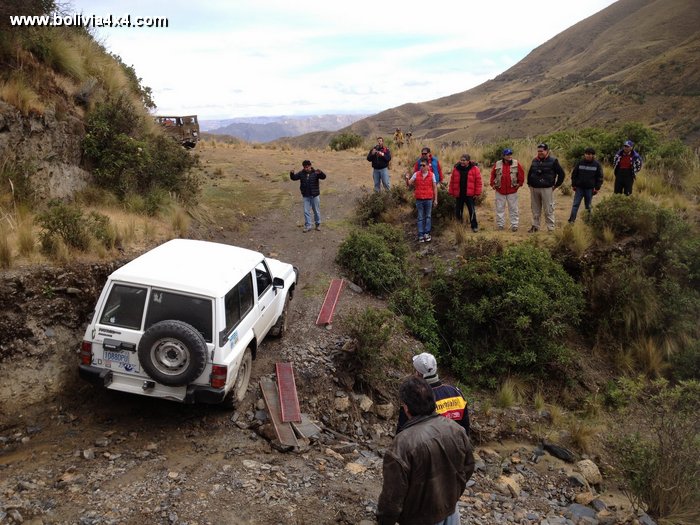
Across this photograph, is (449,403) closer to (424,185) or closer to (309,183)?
(424,185)

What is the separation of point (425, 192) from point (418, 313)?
9.86 ft

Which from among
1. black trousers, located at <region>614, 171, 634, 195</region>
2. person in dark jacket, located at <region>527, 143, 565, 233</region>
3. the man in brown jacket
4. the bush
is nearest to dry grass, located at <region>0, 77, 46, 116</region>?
the man in brown jacket

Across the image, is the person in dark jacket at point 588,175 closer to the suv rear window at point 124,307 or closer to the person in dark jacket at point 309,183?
the person in dark jacket at point 309,183

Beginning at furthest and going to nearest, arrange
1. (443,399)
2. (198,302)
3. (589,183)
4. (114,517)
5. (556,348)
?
1. (589,183)
2. (556,348)
3. (198,302)
4. (114,517)
5. (443,399)

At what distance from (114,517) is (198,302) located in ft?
6.82

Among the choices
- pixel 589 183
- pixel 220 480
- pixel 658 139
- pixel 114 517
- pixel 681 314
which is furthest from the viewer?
pixel 658 139

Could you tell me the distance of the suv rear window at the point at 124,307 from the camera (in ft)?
17.5

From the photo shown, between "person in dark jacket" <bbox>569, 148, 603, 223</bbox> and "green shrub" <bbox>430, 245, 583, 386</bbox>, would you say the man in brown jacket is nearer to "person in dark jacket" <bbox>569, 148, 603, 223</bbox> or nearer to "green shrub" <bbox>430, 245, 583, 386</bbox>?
"green shrub" <bbox>430, 245, 583, 386</bbox>

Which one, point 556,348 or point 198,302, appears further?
point 556,348

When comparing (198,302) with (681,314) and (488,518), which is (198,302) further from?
(681,314)

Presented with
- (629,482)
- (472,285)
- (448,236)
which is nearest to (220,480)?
(629,482)

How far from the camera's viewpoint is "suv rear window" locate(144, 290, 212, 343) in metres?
5.31

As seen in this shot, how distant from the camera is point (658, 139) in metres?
19.0

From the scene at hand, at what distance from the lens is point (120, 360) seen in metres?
5.32
